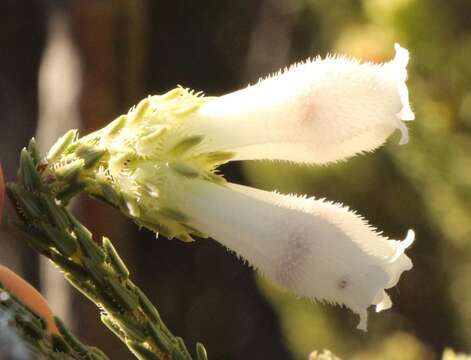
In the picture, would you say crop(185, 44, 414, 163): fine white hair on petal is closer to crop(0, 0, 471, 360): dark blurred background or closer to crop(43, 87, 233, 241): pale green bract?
crop(43, 87, 233, 241): pale green bract

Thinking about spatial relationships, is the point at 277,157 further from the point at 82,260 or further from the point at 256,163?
the point at 256,163

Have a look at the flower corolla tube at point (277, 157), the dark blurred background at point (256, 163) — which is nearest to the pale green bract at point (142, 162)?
the flower corolla tube at point (277, 157)

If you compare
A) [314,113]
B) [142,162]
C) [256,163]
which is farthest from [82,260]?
[256,163]

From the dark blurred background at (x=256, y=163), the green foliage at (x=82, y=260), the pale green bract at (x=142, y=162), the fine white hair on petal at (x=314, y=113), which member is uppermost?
the dark blurred background at (x=256, y=163)

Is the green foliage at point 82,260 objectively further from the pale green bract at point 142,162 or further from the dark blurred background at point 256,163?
the dark blurred background at point 256,163

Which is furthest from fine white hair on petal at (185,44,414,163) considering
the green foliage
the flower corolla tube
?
the green foliage

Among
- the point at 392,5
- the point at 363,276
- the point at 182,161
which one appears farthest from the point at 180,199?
the point at 392,5

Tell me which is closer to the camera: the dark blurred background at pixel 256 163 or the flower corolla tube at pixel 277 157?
the flower corolla tube at pixel 277 157
